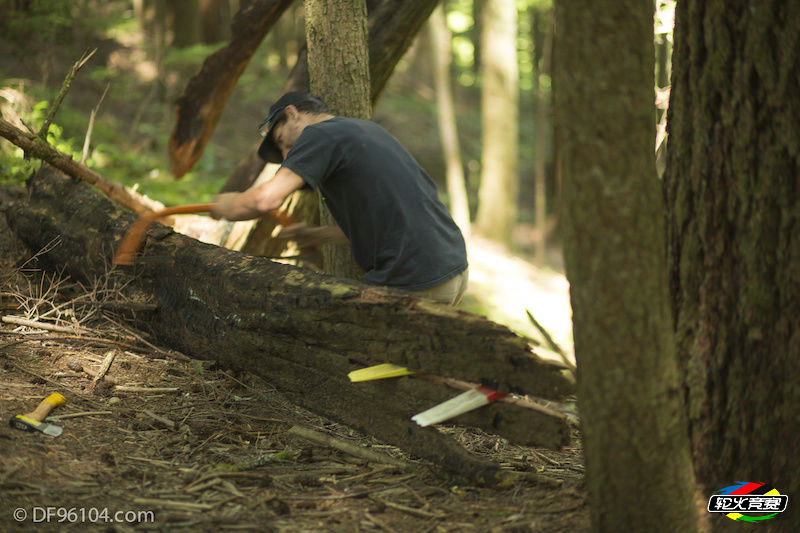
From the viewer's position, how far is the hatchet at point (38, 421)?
9.84ft

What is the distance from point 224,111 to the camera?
643 inches

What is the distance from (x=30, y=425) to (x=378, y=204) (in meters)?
2.14

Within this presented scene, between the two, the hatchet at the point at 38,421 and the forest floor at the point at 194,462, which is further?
the hatchet at the point at 38,421

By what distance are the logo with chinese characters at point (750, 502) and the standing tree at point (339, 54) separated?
3.33 m

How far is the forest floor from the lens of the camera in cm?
257

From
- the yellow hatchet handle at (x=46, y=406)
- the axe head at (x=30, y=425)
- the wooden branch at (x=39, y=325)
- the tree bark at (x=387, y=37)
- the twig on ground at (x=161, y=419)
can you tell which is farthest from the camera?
the tree bark at (x=387, y=37)

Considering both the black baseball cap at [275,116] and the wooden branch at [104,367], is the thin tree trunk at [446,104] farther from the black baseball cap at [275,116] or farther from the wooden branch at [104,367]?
the wooden branch at [104,367]

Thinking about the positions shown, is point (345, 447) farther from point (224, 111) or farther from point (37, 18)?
point (224, 111)

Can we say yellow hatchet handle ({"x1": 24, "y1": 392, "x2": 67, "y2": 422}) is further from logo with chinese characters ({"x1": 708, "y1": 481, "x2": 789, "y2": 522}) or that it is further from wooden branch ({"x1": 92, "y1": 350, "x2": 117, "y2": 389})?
logo with chinese characters ({"x1": 708, "y1": 481, "x2": 789, "y2": 522})

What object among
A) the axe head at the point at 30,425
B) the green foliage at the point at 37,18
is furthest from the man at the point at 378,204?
the green foliage at the point at 37,18

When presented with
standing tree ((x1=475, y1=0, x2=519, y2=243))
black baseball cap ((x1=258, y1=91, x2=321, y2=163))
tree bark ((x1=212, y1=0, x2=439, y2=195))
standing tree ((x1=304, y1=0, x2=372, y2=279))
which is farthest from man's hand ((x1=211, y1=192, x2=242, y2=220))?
standing tree ((x1=475, y1=0, x2=519, y2=243))

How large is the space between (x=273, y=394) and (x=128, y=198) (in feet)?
9.08

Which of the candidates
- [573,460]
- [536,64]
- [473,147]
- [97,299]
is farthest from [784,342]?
[473,147]

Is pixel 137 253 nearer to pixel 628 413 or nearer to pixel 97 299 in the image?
pixel 97 299
